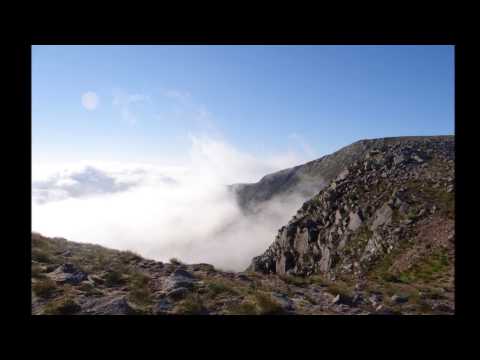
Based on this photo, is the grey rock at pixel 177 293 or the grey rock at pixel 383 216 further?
the grey rock at pixel 383 216

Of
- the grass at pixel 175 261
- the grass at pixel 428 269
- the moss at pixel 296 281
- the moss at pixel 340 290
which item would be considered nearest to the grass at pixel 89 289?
the grass at pixel 175 261

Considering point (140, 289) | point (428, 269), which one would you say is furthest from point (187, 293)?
point (428, 269)

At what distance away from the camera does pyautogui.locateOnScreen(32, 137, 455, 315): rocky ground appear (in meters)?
8.21

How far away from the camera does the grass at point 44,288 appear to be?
26.8ft

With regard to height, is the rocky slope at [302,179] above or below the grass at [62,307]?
above

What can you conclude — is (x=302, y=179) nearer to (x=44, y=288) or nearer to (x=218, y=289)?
(x=218, y=289)

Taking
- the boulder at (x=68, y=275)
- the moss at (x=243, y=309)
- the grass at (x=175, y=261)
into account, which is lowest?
the moss at (x=243, y=309)

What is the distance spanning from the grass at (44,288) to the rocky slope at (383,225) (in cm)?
1318

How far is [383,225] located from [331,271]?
Result: 21.2ft

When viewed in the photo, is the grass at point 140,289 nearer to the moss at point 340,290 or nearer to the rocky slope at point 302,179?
the moss at point 340,290
